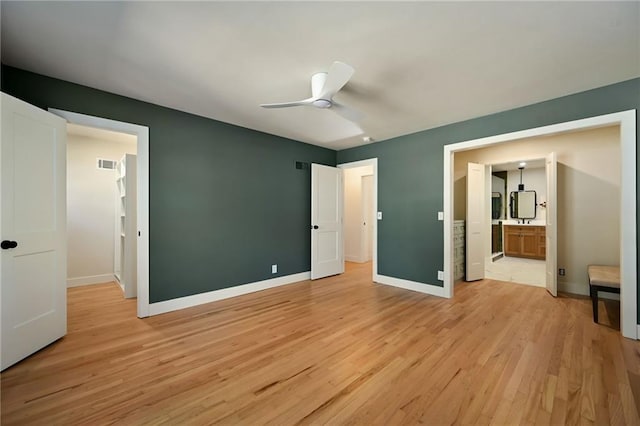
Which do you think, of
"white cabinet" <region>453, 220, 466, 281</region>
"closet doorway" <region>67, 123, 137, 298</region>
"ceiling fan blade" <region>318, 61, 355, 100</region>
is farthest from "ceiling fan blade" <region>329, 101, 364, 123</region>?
"closet doorway" <region>67, 123, 137, 298</region>

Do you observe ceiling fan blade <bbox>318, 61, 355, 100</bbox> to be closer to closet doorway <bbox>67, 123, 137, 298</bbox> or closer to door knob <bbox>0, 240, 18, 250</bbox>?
door knob <bbox>0, 240, 18, 250</bbox>

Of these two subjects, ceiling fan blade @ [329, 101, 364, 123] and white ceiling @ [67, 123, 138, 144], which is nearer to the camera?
ceiling fan blade @ [329, 101, 364, 123]

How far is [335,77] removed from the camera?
6.88ft

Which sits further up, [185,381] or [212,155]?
[212,155]

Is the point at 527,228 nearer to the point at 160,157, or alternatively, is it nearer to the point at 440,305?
the point at 440,305

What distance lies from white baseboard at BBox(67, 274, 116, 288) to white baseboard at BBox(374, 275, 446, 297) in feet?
15.8

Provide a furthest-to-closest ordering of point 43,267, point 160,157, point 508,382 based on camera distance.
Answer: point 160,157
point 43,267
point 508,382

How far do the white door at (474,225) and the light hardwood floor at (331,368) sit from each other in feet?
4.38

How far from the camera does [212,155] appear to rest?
3748 mm

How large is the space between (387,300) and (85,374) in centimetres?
325

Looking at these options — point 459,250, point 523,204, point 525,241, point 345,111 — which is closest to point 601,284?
point 459,250

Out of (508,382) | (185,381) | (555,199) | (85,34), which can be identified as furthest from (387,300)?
(85,34)

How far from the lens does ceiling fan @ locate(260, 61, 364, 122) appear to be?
203 centimetres

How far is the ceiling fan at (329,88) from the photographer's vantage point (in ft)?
6.65
